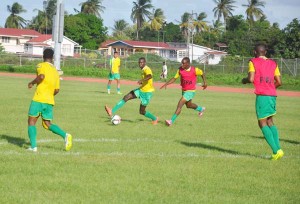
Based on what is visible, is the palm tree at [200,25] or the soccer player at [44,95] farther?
the palm tree at [200,25]

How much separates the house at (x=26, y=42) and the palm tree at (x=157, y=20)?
3394 centimetres

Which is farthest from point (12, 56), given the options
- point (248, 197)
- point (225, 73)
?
point (248, 197)

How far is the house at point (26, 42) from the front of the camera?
9175 cm

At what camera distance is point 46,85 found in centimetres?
967

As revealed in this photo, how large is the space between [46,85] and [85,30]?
94.8 m

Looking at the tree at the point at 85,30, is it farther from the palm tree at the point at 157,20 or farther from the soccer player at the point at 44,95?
the soccer player at the point at 44,95

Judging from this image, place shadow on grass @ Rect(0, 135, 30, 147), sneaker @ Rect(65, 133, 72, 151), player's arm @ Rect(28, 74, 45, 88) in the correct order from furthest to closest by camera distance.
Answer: shadow on grass @ Rect(0, 135, 30, 147), sneaker @ Rect(65, 133, 72, 151), player's arm @ Rect(28, 74, 45, 88)

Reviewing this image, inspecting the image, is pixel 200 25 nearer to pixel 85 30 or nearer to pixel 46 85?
pixel 85 30

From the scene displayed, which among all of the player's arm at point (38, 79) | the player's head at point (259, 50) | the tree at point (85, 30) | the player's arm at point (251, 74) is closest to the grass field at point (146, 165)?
the player's arm at point (38, 79)

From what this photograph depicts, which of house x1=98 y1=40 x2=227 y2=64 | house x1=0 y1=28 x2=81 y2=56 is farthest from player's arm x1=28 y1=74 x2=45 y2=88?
house x1=98 y1=40 x2=227 y2=64

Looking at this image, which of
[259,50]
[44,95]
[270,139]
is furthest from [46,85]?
[270,139]

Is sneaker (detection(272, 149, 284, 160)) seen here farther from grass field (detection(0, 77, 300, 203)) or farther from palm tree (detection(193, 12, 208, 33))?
palm tree (detection(193, 12, 208, 33))

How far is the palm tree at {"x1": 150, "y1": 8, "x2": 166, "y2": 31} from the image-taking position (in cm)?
12900

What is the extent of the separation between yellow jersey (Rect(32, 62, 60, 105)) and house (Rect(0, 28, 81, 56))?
82390 mm
